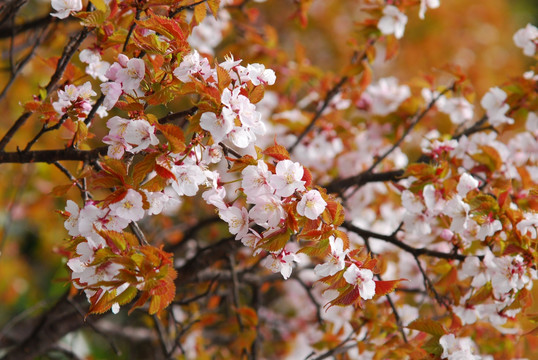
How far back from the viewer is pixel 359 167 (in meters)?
1.59

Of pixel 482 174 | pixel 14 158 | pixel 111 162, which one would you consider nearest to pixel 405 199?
pixel 482 174

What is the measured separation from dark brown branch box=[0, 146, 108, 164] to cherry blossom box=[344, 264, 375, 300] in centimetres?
40

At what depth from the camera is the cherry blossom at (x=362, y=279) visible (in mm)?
703

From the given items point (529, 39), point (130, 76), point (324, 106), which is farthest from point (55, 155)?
point (529, 39)

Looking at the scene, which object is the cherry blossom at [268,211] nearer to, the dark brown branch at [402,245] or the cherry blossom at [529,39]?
the dark brown branch at [402,245]

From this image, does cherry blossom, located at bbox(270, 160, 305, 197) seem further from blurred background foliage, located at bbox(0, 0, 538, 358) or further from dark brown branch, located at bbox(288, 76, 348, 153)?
blurred background foliage, located at bbox(0, 0, 538, 358)

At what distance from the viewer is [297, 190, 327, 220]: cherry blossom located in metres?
0.67

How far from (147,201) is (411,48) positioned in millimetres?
4023

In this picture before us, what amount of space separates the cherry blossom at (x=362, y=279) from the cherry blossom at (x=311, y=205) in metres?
0.10

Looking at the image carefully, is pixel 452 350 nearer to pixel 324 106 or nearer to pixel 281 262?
pixel 281 262

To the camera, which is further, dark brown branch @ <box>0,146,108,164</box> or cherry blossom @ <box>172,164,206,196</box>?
dark brown branch @ <box>0,146,108,164</box>

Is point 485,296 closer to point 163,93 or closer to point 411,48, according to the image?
point 163,93

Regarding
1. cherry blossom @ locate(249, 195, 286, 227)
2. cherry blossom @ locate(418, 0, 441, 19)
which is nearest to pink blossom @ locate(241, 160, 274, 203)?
cherry blossom @ locate(249, 195, 286, 227)

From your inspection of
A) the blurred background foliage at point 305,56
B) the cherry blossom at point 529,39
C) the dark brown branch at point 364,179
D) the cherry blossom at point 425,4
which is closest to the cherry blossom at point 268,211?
the dark brown branch at point 364,179
